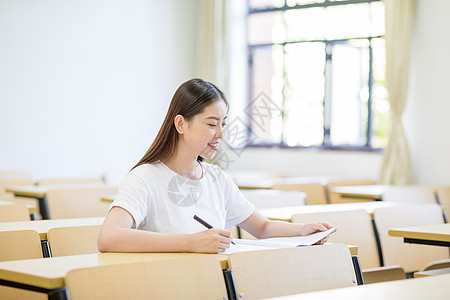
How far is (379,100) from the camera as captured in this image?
22.1 feet

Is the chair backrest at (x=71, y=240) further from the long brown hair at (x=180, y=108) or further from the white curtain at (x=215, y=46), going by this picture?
the white curtain at (x=215, y=46)

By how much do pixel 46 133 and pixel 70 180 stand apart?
51.0 inches

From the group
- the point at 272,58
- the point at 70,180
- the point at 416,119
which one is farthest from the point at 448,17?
the point at 70,180

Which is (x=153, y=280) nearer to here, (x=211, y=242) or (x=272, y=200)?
(x=211, y=242)

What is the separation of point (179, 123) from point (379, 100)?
186 inches

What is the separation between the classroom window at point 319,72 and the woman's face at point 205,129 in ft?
14.7

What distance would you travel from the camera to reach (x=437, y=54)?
609 centimetres

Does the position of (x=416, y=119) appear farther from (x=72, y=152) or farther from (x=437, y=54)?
(x=72, y=152)

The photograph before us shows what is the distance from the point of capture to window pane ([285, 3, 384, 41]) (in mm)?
6715

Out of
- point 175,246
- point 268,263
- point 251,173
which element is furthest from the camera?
point 251,173

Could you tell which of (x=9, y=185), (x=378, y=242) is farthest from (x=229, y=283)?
(x=9, y=185)

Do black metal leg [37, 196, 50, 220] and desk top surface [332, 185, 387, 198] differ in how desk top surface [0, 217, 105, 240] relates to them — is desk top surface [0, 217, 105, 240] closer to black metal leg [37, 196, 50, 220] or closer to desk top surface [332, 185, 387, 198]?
black metal leg [37, 196, 50, 220]

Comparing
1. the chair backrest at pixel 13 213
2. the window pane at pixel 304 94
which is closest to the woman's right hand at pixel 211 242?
the chair backrest at pixel 13 213

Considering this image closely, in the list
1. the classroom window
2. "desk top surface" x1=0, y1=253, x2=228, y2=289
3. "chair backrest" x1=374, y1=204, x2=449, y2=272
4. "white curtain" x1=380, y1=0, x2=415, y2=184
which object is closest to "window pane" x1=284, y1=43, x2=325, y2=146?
the classroom window
